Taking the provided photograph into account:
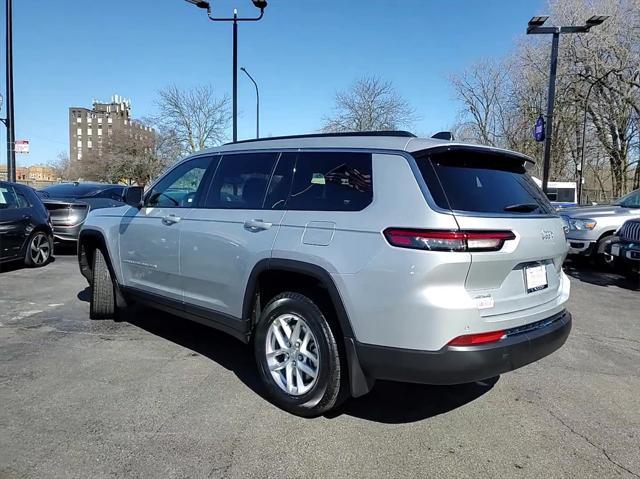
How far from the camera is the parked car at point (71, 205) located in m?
11.0

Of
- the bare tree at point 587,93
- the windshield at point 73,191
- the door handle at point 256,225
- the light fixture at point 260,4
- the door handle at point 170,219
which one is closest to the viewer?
the door handle at point 256,225

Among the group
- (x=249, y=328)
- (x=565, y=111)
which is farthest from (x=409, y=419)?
(x=565, y=111)

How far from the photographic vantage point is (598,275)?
385 inches

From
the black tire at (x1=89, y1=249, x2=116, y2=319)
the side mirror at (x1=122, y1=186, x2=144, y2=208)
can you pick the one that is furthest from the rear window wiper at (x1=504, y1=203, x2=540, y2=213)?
the black tire at (x1=89, y1=249, x2=116, y2=319)

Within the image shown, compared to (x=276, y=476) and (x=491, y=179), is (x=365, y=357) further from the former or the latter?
(x=491, y=179)

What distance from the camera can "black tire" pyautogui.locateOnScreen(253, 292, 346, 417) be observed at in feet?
10.4

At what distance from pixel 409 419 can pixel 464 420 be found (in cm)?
38

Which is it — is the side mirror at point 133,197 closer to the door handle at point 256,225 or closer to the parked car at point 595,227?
the door handle at point 256,225

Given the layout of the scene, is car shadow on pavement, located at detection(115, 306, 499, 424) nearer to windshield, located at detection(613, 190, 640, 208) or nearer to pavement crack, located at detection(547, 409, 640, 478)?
pavement crack, located at detection(547, 409, 640, 478)

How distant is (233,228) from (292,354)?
3.54 feet

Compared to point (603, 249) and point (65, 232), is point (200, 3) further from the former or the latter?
point (603, 249)

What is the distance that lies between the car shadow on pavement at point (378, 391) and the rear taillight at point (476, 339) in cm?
90

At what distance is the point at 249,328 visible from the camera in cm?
381

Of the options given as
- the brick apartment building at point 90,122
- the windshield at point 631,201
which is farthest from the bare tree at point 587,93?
the brick apartment building at point 90,122
